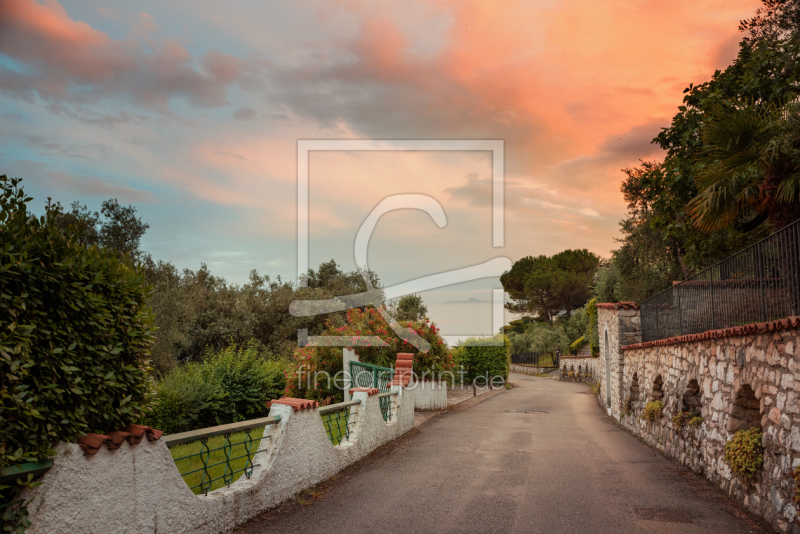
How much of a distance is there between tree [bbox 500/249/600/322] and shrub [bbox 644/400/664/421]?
42888mm

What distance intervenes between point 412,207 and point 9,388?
47.3 feet

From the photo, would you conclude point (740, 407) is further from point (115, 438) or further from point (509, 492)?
point (115, 438)

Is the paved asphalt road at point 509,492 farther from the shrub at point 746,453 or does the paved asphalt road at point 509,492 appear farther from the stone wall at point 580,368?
the stone wall at point 580,368

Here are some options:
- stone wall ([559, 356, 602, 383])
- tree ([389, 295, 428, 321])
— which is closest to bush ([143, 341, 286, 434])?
tree ([389, 295, 428, 321])

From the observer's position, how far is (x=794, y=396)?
4.88 meters

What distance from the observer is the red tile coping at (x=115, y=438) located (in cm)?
352

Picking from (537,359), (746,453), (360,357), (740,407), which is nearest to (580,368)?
(537,359)

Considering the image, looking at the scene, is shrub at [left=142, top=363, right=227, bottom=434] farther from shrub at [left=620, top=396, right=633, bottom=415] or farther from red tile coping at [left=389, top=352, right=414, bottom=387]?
shrub at [left=620, top=396, right=633, bottom=415]

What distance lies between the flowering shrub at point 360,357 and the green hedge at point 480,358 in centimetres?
1055

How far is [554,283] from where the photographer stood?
53812mm

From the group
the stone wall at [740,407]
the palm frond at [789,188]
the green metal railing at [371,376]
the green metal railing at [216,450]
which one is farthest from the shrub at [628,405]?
the green metal railing at [216,450]

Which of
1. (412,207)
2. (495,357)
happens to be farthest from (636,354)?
(495,357)

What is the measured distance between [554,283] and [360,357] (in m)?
41.8

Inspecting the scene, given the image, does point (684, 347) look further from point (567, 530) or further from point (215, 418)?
point (215, 418)
